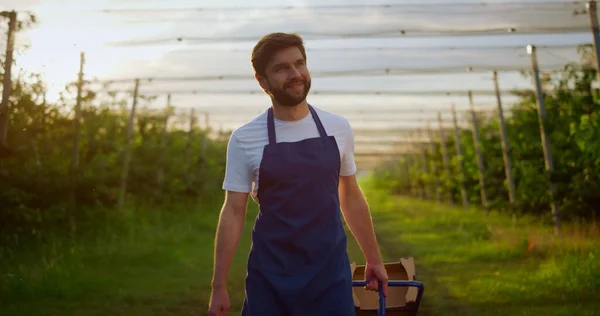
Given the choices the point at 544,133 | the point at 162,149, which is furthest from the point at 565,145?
the point at 162,149

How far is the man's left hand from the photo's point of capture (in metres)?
2.90

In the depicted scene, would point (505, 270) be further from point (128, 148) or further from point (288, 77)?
point (128, 148)

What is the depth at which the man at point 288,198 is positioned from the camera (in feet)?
8.57

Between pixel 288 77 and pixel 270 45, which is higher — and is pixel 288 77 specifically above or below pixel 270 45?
below

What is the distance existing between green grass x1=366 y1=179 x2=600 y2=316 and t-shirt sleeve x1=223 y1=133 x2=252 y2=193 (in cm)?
503

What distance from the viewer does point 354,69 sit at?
16656 mm

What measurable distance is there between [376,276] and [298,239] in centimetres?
46

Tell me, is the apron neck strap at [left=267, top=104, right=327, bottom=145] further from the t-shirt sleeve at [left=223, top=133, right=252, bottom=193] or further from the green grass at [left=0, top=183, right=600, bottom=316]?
the green grass at [left=0, top=183, right=600, bottom=316]

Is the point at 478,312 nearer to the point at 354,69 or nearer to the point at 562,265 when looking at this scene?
the point at 562,265

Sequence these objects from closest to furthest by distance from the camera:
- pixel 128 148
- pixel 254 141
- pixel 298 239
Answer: pixel 298 239 → pixel 254 141 → pixel 128 148

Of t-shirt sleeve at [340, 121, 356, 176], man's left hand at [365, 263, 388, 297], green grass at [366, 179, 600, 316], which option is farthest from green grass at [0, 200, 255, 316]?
t-shirt sleeve at [340, 121, 356, 176]

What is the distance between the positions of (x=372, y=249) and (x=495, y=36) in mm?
12402

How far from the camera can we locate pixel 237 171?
2.74 meters

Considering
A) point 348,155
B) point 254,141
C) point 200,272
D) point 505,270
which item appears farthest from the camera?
point 200,272
